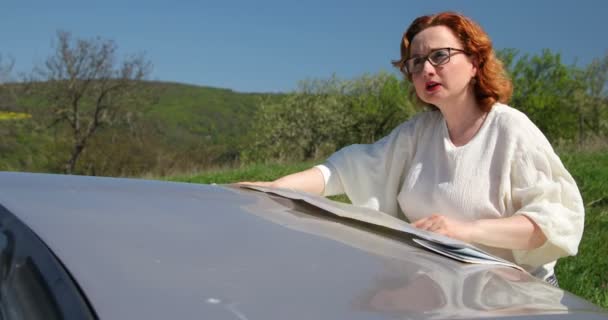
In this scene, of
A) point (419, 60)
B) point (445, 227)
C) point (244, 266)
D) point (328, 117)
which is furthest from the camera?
point (328, 117)

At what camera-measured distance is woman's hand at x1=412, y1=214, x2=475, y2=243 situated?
1786mm

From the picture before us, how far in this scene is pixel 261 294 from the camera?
2.73 ft

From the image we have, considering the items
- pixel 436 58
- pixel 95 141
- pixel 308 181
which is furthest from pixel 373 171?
pixel 95 141

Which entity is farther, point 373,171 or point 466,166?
point 373,171

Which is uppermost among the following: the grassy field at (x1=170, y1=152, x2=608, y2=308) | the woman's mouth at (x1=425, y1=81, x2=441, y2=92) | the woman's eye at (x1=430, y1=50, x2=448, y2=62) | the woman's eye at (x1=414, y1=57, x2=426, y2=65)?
the woman's eye at (x1=430, y1=50, x2=448, y2=62)

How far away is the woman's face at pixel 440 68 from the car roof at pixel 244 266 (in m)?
1.03

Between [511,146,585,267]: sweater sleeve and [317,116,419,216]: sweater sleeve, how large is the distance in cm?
47

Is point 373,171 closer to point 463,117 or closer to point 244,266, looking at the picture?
point 463,117

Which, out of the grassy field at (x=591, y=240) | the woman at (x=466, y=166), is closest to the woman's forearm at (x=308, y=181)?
the woman at (x=466, y=166)

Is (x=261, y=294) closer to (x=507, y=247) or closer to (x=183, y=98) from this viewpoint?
(x=507, y=247)

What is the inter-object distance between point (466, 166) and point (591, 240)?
315 centimetres

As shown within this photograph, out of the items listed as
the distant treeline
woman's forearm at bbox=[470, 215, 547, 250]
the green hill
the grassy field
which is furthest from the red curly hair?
the green hill

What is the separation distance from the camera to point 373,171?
8.13ft

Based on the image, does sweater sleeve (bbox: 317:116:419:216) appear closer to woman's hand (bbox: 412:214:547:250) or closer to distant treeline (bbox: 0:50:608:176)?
woman's hand (bbox: 412:214:547:250)
